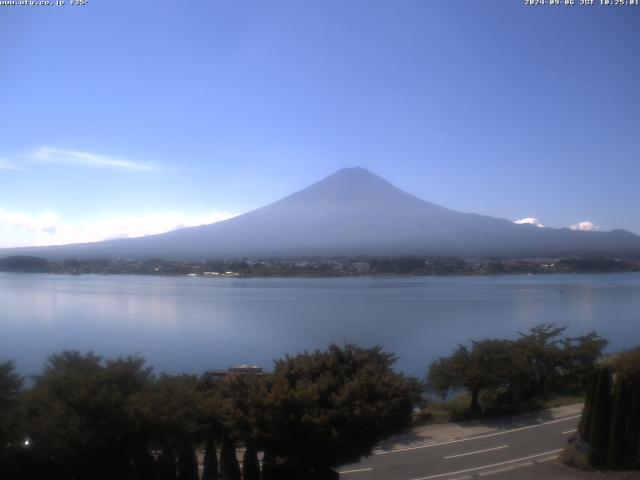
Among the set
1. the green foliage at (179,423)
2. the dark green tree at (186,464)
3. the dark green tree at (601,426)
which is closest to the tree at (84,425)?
the green foliage at (179,423)

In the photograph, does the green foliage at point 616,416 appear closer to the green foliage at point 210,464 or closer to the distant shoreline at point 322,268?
the green foliage at point 210,464

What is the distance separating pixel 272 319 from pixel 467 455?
16.9 meters

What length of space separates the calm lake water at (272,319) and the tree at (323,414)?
361 inches

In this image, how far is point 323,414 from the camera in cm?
569

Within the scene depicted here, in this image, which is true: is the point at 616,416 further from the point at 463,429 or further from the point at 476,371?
the point at 476,371

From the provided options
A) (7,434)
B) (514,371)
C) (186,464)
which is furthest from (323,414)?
(514,371)

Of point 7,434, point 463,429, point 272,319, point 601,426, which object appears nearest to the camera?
point 7,434

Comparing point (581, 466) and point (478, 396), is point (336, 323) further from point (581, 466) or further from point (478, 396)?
point (581, 466)

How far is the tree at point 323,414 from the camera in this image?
5633 millimetres

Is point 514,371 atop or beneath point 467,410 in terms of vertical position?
atop

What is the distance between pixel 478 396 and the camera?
11.8m

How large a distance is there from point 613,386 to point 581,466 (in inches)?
35.7

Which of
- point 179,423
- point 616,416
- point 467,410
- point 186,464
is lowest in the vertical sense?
point 467,410

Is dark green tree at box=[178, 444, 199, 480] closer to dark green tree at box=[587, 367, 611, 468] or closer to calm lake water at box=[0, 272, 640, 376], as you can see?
dark green tree at box=[587, 367, 611, 468]
